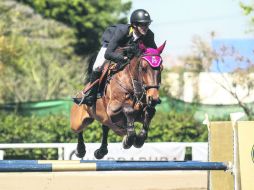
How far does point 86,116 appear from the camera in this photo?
1049cm

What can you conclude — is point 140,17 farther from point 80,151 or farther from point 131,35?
point 80,151

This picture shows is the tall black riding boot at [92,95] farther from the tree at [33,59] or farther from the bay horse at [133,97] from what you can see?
the tree at [33,59]

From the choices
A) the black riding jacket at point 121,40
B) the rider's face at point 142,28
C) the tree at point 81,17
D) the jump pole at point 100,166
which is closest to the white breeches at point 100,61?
the black riding jacket at point 121,40

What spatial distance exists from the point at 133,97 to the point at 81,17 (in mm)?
35038

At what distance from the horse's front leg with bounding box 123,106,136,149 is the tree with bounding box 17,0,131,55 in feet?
113

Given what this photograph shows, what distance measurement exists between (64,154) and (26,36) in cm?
2100

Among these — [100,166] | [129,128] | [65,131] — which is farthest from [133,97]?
[65,131]

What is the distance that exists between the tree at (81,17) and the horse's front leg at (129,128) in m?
34.4

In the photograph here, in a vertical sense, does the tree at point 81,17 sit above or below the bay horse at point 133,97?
above

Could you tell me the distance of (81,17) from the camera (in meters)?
43.7

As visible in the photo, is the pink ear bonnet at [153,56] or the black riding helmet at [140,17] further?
the black riding helmet at [140,17]

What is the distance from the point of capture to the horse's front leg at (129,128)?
8.62 metres

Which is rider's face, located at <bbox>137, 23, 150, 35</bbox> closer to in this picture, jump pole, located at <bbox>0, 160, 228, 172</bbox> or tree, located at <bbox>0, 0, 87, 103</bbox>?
jump pole, located at <bbox>0, 160, 228, 172</bbox>

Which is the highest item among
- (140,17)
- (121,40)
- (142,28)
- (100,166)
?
(140,17)
